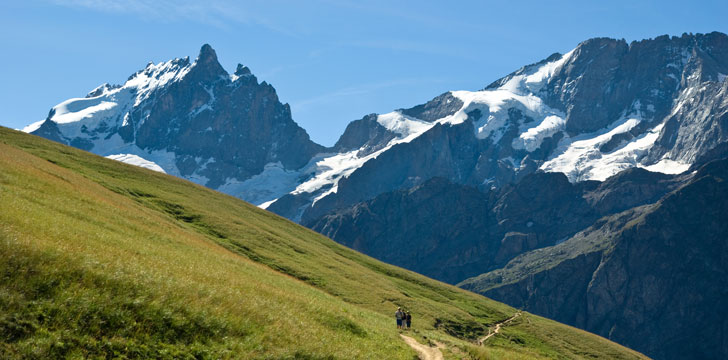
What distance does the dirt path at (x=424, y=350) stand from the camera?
37.6m

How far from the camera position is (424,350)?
39.5m

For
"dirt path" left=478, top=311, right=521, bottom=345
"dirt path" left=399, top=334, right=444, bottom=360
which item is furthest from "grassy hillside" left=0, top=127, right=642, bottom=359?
"dirt path" left=478, top=311, right=521, bottom=345

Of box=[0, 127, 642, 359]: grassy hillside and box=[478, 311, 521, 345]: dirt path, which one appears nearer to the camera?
box=[0, 127, 642, 359]: grassy hillside

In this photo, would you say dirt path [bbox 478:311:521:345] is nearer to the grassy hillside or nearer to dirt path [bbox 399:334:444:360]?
the grassy hillside

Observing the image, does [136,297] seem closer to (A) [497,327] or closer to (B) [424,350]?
(B) [424,350]

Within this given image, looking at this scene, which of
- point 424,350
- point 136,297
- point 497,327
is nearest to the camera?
point 136,297

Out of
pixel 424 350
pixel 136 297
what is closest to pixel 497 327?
pixel 424 350

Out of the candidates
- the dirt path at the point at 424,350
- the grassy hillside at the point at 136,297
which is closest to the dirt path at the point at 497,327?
the grassy hillside at the point at 136,297

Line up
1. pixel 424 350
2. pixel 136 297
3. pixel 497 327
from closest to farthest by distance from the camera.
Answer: pixel 136 297
pixel 424 350
pixel 497 327

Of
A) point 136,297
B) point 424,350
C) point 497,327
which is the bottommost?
point 424,350

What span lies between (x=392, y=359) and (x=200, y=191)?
85726 mm

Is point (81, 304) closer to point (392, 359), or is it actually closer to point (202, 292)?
point (202, 292)

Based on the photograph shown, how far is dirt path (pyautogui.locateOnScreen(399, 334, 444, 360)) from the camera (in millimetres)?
37556

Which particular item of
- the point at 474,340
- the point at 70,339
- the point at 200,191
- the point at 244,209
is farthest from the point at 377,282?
the point at 70,339
